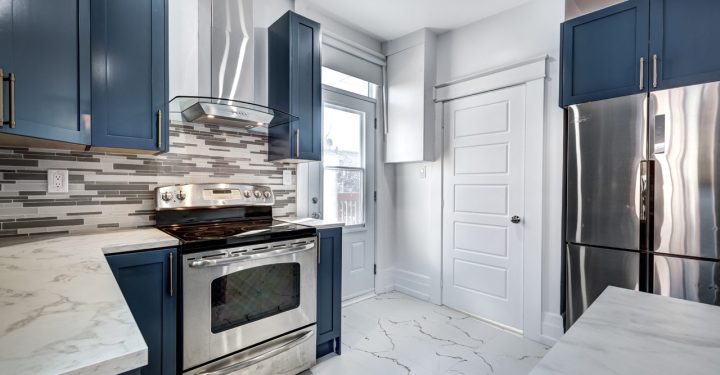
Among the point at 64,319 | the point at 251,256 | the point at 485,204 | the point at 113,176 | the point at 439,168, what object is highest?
the point at 439,168

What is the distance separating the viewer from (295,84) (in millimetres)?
2473

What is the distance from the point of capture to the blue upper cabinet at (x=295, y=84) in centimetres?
245

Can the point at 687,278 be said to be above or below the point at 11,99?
below

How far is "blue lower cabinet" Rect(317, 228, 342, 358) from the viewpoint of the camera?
90.0 inches

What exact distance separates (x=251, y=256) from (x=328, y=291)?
695 mm

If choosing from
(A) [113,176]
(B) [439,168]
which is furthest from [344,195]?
(A) [113,176]

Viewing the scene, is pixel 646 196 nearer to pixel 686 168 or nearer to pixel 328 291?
pixel 686 168

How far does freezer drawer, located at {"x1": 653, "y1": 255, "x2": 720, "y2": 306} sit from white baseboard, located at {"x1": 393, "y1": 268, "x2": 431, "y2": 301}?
1905 millimetres

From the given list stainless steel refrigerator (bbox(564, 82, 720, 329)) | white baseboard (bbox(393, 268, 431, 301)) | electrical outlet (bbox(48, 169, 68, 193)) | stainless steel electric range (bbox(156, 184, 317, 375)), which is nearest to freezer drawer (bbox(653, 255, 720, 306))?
stainless steel refrigerator (bbox(564, 82, 720, 329))

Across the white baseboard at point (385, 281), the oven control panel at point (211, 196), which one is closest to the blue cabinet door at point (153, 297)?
the oven control panel at point (211, 196)

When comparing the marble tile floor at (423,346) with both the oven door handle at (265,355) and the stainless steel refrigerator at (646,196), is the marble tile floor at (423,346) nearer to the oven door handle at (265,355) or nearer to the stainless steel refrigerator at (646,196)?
the oven door handle at (265,355)

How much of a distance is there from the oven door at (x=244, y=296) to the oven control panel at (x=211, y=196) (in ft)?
2.01

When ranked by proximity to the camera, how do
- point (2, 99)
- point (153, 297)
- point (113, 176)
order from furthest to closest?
point (113, 176) < point (153, 297) < point (2, 99)

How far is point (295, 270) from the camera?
2.11 m
